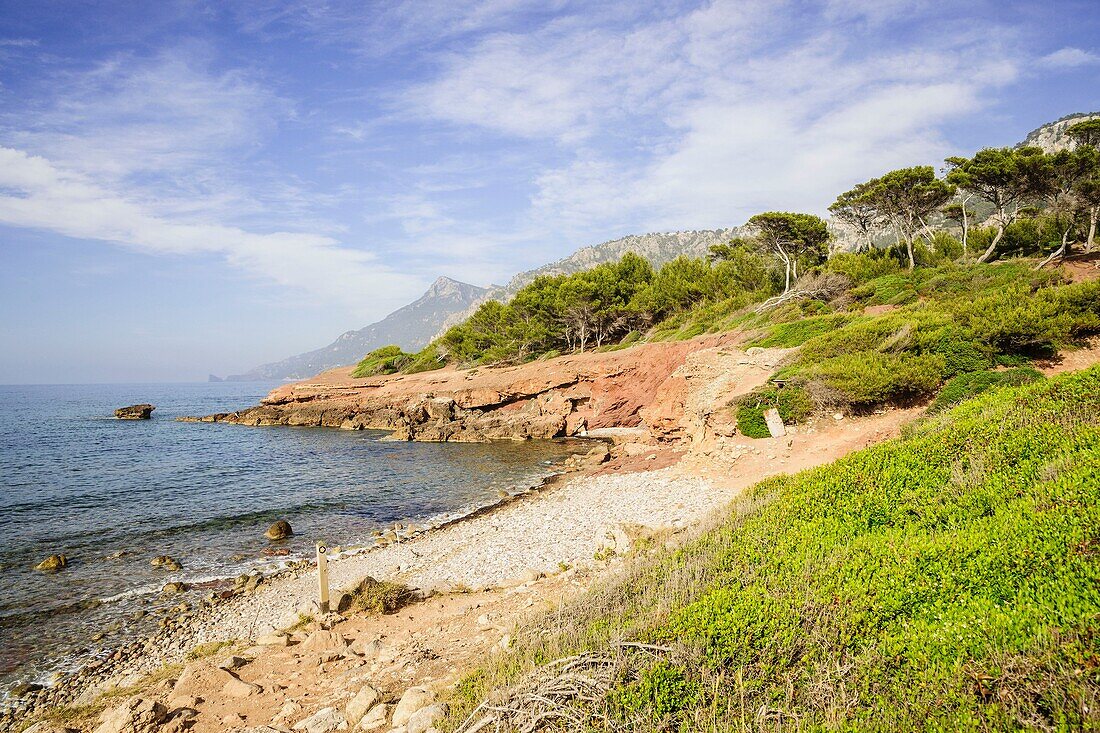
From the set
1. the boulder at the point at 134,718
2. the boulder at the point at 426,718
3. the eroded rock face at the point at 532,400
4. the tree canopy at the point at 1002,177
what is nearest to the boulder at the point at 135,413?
the eroded rock face at the point at 532,400

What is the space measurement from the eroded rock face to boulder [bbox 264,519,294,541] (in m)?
17.1

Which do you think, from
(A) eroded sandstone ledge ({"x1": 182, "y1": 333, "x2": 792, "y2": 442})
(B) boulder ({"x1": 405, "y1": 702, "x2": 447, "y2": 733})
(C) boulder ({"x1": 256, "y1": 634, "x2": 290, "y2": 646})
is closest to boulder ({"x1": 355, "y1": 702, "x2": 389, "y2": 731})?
(B) boulder ({"x1": 405, "y1": 702, "x2": 447, "y2": 733})

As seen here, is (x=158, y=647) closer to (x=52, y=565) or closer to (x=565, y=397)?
(x=52, y=565)

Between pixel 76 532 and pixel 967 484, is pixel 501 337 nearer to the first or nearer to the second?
pixel 76 532

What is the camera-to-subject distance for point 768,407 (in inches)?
688

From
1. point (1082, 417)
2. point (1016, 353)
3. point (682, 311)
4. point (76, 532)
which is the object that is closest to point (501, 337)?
point (682, 311)

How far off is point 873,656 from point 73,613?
Result: 600 inches

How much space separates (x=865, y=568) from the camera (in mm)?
5230

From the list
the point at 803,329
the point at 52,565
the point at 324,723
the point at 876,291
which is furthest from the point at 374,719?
the point at 876,291

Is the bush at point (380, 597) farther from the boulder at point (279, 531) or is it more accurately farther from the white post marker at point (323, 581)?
the boulder at point (279, 531)

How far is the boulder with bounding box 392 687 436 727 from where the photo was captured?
5.34 meters

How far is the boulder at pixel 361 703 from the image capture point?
5.64 meters

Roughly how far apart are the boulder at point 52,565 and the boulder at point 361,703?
1307cm

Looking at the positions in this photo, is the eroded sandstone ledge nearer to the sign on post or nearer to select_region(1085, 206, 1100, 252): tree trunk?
the sign on post
